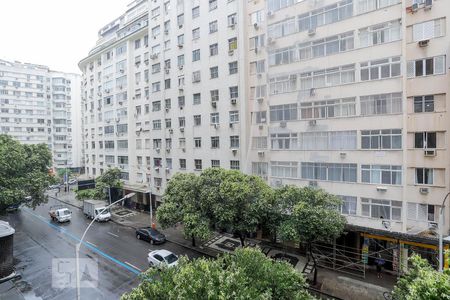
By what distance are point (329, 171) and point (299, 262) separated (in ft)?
27.3

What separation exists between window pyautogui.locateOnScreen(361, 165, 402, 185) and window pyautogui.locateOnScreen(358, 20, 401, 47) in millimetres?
9496

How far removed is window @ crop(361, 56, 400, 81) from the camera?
69.3 ft

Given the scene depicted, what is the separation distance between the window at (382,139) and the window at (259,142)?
9.33 meters

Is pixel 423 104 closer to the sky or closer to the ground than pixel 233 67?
closer to the ground

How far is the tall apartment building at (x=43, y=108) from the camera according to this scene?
7288 centimetres

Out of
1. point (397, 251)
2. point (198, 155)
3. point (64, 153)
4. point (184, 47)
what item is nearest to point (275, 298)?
point (397, 251)

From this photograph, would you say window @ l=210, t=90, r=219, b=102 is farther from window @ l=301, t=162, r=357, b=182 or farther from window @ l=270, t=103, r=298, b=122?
window @ l=301, t=162, r=357, b=182

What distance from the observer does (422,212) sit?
21.2 meters

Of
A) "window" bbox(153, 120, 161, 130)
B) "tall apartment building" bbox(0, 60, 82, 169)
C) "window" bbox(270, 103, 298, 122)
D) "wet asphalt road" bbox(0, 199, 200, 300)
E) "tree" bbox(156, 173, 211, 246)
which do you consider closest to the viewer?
"wet asphalt road" bbox(0, 199, 200, 300)

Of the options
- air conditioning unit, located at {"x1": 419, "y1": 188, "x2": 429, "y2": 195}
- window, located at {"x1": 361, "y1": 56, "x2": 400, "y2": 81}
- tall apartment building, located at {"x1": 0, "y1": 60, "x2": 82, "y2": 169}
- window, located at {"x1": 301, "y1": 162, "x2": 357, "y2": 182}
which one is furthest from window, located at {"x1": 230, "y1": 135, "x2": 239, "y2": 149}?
tall apartment building, located at {"x1": 0, "y1": 60, "x2": 82, "y2": 169}

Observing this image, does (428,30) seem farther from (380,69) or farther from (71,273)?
(71,273)

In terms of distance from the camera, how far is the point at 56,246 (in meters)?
28.8

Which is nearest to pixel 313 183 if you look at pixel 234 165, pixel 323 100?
pixel 323 100

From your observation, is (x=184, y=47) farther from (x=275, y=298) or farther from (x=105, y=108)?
(x=275, y=298)
